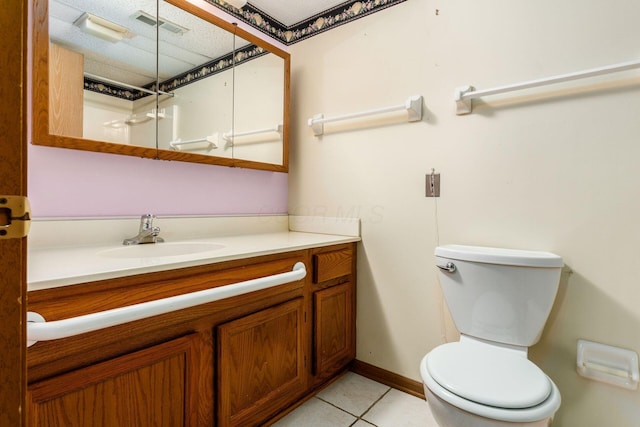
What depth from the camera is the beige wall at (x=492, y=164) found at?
3.84ft

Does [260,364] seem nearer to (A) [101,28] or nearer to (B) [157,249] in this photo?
(B) [157,249]

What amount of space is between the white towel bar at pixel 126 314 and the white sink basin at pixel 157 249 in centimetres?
36

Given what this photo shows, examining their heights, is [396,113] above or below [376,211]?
above

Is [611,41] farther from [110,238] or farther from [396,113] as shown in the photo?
[110,238]

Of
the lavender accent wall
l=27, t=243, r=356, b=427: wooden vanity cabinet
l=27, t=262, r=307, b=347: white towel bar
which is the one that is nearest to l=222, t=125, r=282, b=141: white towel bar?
the lavender accent wall

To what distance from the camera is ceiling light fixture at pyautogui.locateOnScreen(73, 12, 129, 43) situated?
47.6 inches

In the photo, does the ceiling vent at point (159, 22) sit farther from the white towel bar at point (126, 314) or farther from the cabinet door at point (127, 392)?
the cabinet door at point (127, 392)

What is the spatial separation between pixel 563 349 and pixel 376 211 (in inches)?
39.0

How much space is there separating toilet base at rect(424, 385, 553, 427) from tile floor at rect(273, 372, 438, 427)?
509mm

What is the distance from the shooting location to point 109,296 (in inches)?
33.3

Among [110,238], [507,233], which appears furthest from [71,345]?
[507,233]

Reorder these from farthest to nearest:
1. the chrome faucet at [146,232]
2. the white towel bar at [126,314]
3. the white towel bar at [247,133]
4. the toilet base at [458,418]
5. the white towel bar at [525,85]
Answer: the white towel bar at [247,133] → the chrome faucet at [146,232] → the white towel bar at [525,85] → the toilet base at [458,418] → the white towel bar at [126,314]

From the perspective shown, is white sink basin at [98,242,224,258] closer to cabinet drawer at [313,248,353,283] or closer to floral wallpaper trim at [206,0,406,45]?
cabinet drawer at [313,248,353,283]

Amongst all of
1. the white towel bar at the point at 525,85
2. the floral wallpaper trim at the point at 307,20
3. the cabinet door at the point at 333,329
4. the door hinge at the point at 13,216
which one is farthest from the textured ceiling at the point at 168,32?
the cabinet door at the point at 333,329
